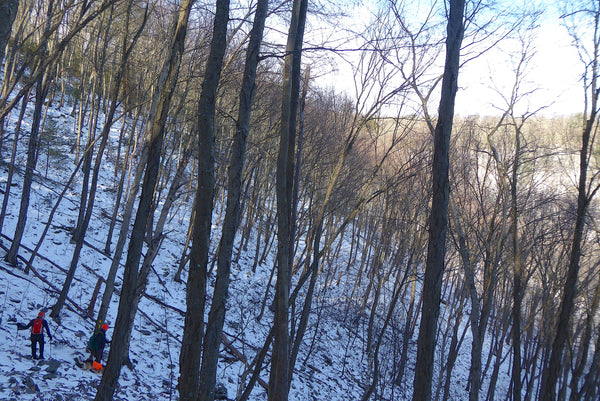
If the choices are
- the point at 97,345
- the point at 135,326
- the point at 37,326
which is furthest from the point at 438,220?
the point at 135,326

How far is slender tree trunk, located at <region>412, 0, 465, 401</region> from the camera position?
4.98m

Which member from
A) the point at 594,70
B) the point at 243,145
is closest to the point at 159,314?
the point at 243,145

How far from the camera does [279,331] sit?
18.2 ft

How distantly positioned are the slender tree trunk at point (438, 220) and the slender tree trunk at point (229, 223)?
105 inches

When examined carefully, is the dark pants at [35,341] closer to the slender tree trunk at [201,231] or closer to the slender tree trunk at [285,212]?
the slender tree trunk at [201,231]

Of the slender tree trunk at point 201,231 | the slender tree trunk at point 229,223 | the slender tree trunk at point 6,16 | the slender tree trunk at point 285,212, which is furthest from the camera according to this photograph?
the slender tree trunk at point 285,212

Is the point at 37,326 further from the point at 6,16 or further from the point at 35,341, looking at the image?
the point at 6,16

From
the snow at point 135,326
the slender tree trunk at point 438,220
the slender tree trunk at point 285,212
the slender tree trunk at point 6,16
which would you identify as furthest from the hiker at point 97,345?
the slender tree trunk at point 438,220

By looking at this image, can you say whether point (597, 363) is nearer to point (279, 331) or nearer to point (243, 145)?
point (279, 331)

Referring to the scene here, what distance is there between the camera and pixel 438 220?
516 centimetres

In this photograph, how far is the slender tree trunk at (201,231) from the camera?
475 centimetres

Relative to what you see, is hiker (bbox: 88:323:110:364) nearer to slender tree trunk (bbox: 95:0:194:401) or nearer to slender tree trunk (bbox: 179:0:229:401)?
slender tree trunk (bbox: 95:0:194:401)

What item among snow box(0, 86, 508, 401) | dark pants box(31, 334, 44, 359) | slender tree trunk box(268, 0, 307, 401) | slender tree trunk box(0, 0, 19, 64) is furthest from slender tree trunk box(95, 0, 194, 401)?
dark pants box(31, 334, 44, 359)

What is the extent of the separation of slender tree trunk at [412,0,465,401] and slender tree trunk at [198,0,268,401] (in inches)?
105
